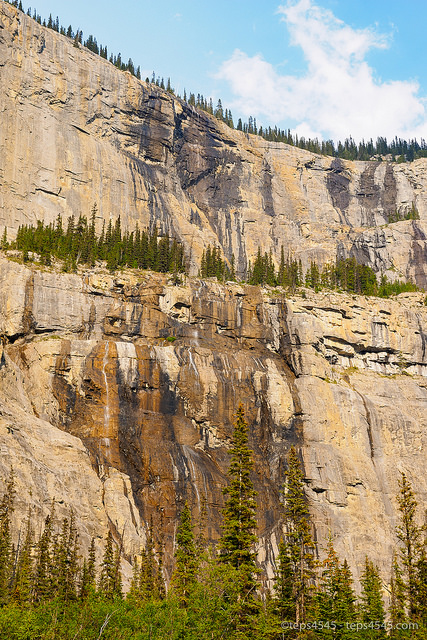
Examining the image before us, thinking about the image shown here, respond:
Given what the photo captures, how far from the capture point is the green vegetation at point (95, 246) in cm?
9756

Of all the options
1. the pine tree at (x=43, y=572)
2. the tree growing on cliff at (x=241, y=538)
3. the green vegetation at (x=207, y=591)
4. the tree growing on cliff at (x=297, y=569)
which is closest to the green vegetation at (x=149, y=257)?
the pine tree at (x=43, y=572)

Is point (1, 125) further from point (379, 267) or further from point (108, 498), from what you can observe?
point (379, 267)

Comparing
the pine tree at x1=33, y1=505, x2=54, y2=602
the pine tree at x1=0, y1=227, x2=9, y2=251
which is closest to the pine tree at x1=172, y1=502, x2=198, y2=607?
the pine tree at x1=33, y1=505, x2=54, y2=602

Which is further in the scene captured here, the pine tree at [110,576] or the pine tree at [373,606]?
the pine tree at [110,576]

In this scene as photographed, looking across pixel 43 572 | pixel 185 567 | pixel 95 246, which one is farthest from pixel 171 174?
pixel 185 567

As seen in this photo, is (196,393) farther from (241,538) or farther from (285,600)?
(241,538)

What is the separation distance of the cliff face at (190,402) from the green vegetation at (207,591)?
6906 mm

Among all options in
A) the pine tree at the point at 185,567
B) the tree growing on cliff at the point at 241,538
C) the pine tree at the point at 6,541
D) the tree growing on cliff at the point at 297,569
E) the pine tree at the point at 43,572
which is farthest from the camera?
the pine tree at the point at 43,572

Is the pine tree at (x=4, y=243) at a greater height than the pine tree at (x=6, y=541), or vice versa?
the pine tree at (x=4, y=243)

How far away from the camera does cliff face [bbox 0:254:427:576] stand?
7200 centimetres

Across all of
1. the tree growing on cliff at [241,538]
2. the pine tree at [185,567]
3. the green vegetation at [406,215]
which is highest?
the green vegetation at [406,215]

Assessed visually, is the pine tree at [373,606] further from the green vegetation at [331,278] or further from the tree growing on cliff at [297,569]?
the green vegetation at [331,278]

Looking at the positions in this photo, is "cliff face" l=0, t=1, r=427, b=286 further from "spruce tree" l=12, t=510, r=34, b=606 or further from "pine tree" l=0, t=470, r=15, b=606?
"spruce tree" l=12, t=510, r=34, b=606

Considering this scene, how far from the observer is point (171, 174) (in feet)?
445
